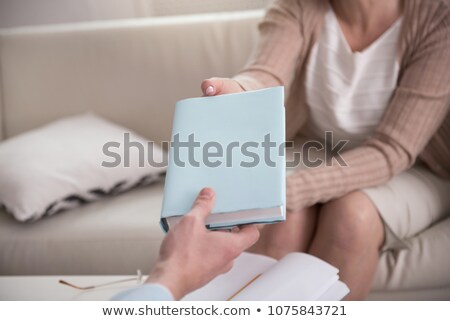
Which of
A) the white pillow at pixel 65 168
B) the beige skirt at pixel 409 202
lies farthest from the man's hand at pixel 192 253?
the white pillow at pixel 65 168

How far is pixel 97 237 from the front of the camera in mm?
1420

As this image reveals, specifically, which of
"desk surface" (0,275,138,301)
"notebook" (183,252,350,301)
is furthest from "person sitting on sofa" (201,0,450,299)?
"desk surface" (0,275,138,301)

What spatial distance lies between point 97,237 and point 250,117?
0.61 metres

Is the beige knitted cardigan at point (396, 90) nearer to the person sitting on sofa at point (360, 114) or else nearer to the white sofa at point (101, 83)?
the person sitting on sofa at point (360, 114)

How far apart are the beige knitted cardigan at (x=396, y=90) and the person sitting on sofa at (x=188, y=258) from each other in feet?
1.24

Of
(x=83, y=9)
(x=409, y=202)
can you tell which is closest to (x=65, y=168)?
(x=409, y=202)

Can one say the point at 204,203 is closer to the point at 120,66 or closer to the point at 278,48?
the point at 278,48

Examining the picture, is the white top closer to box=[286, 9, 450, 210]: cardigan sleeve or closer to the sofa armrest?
box=[286, 9, 450, 210]: cardigan sleeve

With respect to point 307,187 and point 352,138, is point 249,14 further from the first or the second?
point 307,187

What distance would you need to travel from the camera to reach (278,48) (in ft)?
4.51

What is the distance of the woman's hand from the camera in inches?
41.4

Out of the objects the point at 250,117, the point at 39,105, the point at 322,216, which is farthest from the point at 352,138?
the point at 39,105

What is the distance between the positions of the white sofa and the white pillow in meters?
0.04

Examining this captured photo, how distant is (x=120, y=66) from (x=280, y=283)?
3.28 feet
